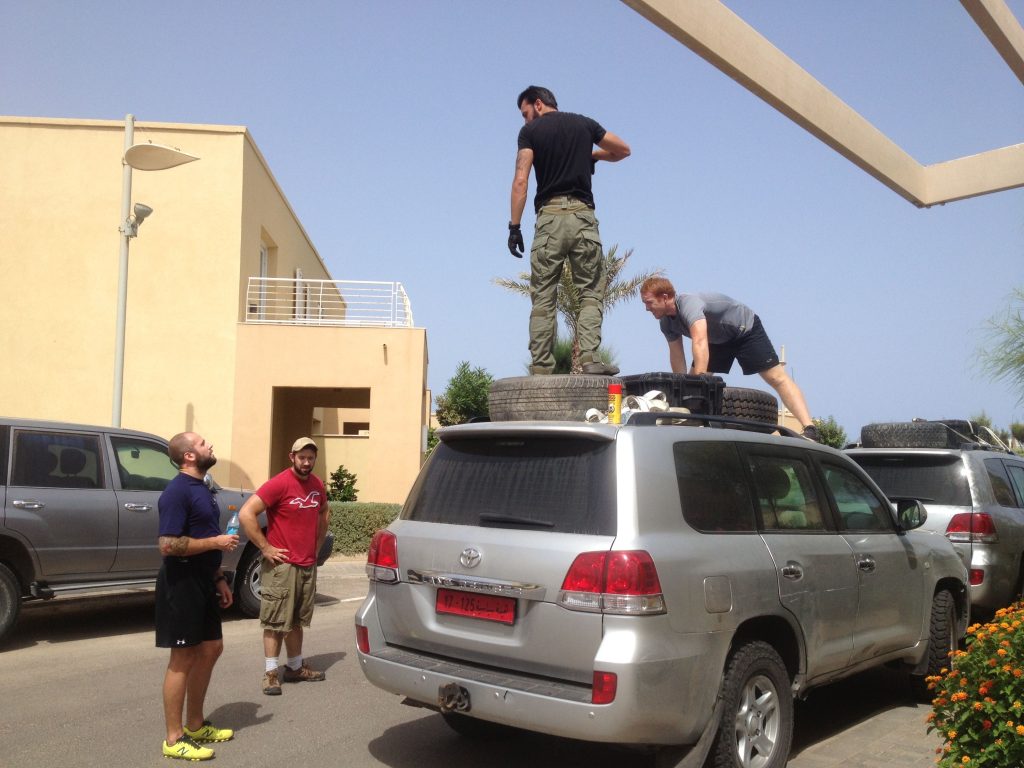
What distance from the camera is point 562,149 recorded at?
709 centimetres

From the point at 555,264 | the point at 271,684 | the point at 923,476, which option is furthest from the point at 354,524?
the point at 923,476

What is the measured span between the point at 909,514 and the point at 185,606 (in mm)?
4655

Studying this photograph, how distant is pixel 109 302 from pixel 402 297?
537 cm

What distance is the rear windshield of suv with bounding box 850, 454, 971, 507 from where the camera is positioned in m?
8.01

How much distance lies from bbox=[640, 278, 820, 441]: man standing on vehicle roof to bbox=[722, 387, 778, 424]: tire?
506mm

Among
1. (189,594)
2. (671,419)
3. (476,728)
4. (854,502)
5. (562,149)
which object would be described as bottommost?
(476,728)

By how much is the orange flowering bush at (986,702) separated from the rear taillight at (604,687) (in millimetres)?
1429

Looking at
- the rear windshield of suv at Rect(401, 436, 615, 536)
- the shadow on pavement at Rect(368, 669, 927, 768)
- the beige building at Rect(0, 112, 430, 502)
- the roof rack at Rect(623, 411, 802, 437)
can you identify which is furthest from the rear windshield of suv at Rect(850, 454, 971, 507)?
the beige building at Rect(0, 112, 430, 502)

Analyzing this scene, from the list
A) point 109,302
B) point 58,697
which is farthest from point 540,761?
point 109,302

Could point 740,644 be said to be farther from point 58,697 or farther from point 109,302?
point 109,302

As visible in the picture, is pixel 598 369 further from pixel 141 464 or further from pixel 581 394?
pixel 141 464

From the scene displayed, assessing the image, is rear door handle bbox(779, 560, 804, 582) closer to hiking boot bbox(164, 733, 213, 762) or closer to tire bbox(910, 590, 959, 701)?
tire bbox(910, 590, 959, 701)

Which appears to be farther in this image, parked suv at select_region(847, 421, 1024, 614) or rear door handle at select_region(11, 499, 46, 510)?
rear door handle at select_region(11, 499, 46, 510)

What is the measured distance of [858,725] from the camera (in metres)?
6.06
